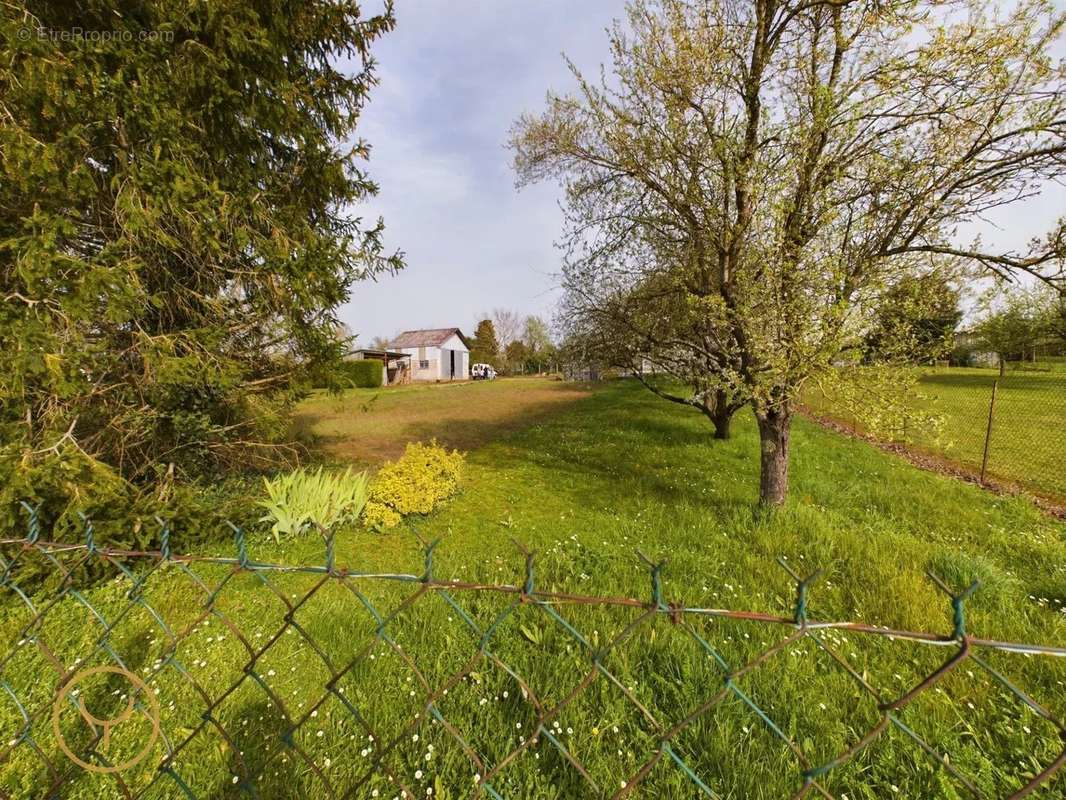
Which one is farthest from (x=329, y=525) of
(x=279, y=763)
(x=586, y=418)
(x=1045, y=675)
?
(x=586, y=418)

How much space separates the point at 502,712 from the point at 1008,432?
15669 millimetres

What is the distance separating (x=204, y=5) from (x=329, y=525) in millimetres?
5910

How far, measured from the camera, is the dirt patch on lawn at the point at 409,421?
381 inches

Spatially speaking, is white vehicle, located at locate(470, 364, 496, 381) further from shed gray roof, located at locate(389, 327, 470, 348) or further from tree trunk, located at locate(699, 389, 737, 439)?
tree trunk, located at locate(699, 389, 737, 439)

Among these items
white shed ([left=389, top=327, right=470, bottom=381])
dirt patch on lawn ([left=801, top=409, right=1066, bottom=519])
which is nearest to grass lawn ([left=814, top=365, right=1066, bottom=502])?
dirt patch on lawn ([left=801, top=409, right=1066, bottom=519])

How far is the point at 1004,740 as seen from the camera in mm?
2154

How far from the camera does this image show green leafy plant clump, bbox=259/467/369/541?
192 inches

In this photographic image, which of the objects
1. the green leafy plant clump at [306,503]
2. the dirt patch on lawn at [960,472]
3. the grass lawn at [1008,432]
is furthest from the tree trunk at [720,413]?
the green leafy plant clump at [306,503]

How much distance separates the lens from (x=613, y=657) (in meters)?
2.56

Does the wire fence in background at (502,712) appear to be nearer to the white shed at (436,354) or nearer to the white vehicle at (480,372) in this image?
the white shed at (436,354)

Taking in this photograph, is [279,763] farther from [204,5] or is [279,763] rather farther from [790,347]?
[204,5]

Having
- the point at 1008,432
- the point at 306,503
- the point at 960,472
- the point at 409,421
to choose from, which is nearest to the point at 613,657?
the point at 306,503

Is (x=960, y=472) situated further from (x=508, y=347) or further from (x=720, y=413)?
(x=508, y=347)

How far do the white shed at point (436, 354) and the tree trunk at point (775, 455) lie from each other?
117 ft
